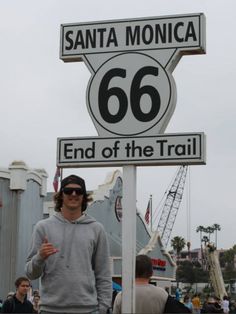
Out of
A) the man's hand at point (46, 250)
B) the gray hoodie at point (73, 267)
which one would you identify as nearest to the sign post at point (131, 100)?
the gray hoodie at point (73, 267)

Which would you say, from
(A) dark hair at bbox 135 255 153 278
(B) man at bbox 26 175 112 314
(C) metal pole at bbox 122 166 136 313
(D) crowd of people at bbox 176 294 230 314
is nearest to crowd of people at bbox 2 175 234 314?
(B) man at bbox 26 175 112 314

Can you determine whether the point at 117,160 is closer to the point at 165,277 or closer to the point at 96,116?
the point at 96,116

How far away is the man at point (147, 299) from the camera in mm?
6004

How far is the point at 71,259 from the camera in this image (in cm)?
471

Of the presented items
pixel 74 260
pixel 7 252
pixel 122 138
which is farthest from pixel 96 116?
pixel 7 252

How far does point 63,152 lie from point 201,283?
391 ft

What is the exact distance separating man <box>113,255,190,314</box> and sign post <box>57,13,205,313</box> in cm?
108

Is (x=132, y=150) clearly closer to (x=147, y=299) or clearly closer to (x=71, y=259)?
(x=71, y=259)

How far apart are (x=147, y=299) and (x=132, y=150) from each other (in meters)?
1.56

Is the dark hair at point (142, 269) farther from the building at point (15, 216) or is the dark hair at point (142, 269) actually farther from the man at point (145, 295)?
the building at point (15, 216)

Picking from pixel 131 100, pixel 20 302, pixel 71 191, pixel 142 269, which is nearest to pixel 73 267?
pixel 71 191

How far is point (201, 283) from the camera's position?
399ft

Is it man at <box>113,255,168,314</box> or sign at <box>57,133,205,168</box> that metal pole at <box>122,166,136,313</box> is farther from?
man at <box>113,255,168,314</box>

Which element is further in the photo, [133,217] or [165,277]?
[165,277]
